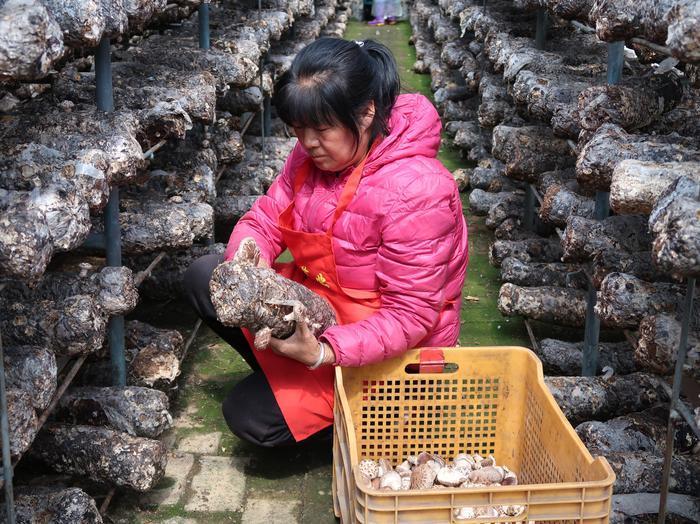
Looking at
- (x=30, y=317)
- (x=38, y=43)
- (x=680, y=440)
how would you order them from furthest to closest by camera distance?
(x=680, y=440)
(x=30, y=317)
(x=38, y=43)

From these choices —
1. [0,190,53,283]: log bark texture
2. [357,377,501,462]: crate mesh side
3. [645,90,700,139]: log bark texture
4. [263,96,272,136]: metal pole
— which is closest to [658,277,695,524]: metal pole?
[357,377,501,462]: crate mesh side

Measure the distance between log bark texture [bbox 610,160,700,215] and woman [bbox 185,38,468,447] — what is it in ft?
1.84

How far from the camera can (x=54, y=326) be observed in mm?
3043

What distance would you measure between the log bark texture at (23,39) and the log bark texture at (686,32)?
1369mm

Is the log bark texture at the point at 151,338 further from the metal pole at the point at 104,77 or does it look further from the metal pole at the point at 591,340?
the metal pole at the point at 591,340

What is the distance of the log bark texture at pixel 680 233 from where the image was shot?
6.64 feet

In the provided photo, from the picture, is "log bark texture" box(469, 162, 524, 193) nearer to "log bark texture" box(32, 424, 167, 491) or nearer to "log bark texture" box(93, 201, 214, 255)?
"log bark texture" box(93, 201, 214, 255)

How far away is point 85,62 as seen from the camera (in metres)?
4.71

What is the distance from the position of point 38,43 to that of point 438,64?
8897 mm

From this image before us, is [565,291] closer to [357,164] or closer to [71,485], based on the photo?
[357,164]

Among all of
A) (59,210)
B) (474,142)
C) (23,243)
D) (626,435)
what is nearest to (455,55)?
(474,142)

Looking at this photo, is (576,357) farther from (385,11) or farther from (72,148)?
(385,11)

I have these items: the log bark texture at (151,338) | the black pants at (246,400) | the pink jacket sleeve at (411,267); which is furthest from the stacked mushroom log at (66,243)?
the pink jacket sleeve at (411,267)

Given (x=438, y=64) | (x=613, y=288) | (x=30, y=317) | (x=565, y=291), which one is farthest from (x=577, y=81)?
(x=438, y=64)
